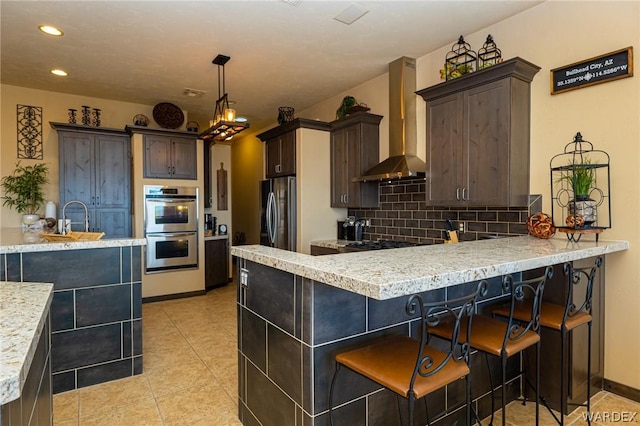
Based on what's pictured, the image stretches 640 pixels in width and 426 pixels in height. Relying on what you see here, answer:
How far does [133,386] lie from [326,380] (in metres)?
1.86

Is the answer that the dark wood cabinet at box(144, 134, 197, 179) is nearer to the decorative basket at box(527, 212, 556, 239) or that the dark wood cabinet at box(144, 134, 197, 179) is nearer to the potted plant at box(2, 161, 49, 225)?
the potted plant at box(2, 161, 49, 225)

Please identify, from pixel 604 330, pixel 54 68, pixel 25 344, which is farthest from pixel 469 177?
pixel 54 68

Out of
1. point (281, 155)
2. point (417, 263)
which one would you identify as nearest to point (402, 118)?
point (281, 155)

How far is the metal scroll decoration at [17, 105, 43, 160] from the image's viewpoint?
4840 millimetres

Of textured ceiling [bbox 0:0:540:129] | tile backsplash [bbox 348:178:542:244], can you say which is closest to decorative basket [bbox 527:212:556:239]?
tile backsplash [bbox 348:178:542:244]

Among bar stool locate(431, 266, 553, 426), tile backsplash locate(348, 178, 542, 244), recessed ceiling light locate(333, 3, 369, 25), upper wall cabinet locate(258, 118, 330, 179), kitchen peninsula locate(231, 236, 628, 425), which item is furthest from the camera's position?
upper wall cabinet locate(258, 118, 330, 179)

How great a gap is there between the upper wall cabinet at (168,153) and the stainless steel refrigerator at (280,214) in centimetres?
122

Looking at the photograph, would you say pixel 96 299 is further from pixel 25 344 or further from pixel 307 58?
pixel 307 58

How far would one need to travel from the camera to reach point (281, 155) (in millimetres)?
5086

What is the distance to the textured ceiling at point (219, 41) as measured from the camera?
9.62 ft

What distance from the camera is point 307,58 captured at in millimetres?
3928

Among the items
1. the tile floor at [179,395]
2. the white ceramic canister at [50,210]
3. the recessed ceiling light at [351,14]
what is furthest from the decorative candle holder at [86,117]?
the recessed ceiling light at [351,14]

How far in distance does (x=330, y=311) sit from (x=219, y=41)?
2.96m

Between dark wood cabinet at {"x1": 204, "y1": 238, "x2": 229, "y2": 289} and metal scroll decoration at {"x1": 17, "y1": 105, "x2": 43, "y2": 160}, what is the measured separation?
8.42 feet
